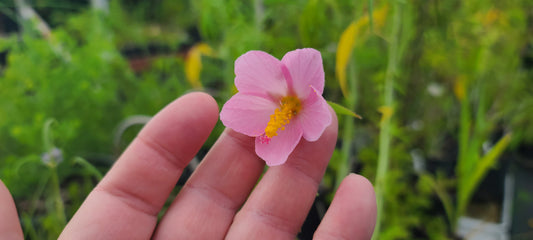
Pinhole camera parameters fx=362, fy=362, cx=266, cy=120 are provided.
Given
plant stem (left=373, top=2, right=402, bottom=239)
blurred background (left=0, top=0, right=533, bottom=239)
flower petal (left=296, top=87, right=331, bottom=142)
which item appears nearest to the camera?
flower petal (left=296, top=87, right=331, bottom=142)

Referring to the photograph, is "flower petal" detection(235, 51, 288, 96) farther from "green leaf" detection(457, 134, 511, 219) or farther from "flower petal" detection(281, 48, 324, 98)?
"green leaf" detection(457, 134, 511, 219)

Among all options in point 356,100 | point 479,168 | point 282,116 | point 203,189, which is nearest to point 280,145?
point 282,116

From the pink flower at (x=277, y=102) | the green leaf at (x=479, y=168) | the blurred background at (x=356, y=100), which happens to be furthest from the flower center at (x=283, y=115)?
the green leaf at (x=479, y=168)

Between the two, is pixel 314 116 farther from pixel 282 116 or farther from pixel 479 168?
pixel 479 168

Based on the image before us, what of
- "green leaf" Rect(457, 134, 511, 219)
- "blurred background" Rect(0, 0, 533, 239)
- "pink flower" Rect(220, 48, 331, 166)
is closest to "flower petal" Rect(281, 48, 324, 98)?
"pink flower" Rect(220, 48, 331, 166)

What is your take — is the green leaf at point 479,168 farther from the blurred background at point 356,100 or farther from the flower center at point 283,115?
the flower center at point 283,115

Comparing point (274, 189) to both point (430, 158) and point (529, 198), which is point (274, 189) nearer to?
point (430, 158)
